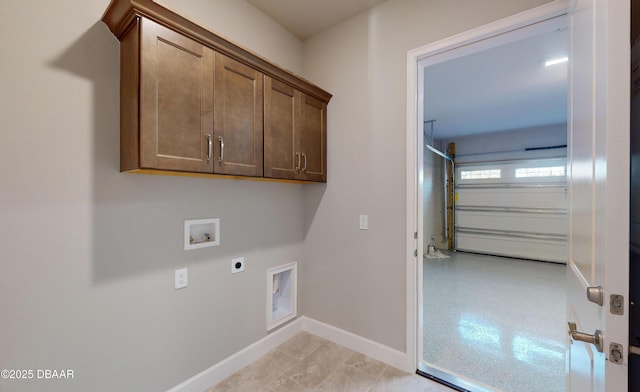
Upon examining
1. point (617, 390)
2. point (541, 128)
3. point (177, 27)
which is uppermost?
point (541, 128)

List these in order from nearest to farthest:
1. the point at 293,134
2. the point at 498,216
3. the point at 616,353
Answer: the point at 616,353 < the point at 293,134 < the point at 498,216

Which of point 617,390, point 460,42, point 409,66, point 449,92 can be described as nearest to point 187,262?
point 617,390

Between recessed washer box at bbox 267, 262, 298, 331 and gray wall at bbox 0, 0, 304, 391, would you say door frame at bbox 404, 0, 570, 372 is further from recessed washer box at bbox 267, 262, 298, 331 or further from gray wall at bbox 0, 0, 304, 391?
gray wall at bbox 0, 0, 304, 391

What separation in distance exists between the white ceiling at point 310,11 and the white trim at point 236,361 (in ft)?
9.36

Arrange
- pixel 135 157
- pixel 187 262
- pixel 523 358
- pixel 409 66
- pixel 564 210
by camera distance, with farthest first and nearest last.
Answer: pixel 564 210, pixel 523 358, pixel 409 66, pixel 187 262, pixel 135 157

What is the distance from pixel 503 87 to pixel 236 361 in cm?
474

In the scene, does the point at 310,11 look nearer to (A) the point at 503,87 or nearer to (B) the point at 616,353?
(B) the point at 616,353

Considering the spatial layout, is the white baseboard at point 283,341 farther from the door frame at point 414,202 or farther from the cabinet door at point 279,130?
the cabinet door at point 279,130

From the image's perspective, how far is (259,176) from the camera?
177cm

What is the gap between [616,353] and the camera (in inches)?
25.2

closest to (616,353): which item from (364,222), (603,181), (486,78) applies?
(603,181)

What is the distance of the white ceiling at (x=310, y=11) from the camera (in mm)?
2074

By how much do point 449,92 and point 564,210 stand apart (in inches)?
161

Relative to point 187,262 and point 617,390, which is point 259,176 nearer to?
point 187,262
